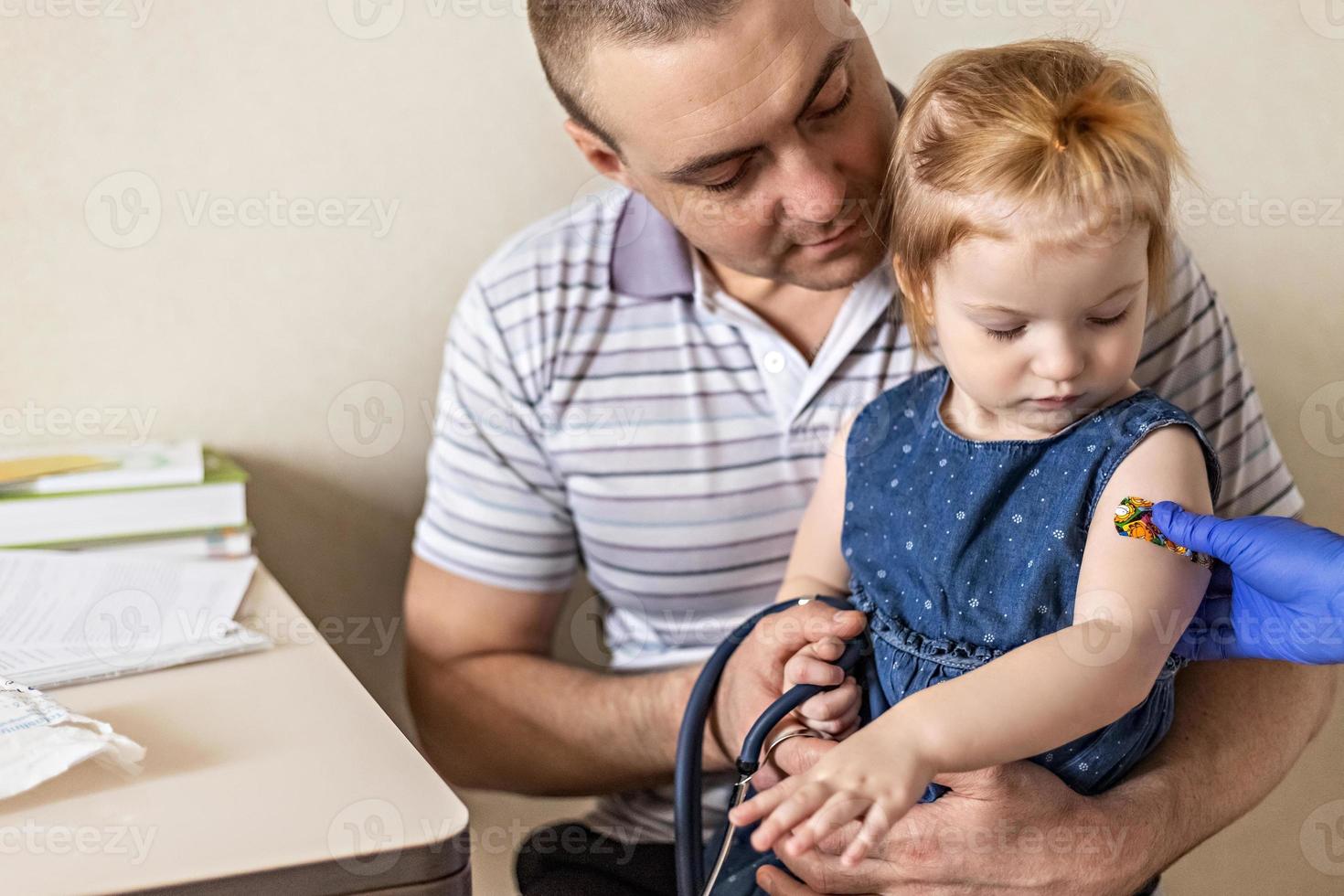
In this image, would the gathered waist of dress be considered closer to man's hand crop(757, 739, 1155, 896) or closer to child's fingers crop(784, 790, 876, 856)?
man's hand crop(757, 739, 1155, 896)

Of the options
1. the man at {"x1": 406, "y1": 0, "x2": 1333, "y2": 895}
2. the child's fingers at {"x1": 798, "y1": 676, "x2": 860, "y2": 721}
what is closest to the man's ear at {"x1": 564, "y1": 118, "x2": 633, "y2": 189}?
the man at {"x1": 406, "y1": 0, "x2": 1333, "y2": 895}

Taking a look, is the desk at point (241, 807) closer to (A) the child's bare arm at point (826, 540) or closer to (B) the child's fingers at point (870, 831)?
(B) the child's fingers at point (870, 831)

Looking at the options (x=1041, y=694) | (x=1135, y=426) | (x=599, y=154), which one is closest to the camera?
(x=1041, y=694)

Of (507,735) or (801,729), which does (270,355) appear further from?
(801,729)

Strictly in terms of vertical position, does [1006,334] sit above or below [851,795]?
above

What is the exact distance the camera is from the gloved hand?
2.59ft

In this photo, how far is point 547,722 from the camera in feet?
4.48

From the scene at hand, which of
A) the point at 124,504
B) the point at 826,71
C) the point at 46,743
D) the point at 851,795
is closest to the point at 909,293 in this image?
the point at 826,71

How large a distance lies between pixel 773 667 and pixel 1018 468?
275mm

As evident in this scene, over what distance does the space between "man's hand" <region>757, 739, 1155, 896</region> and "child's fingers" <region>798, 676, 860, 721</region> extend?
0.03 m

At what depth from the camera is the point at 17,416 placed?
144 cm

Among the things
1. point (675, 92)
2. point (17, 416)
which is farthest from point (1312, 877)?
point (17, 416)

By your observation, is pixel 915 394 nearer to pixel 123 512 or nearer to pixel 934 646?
pixel 934 646

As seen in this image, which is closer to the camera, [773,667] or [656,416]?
[773,667]
